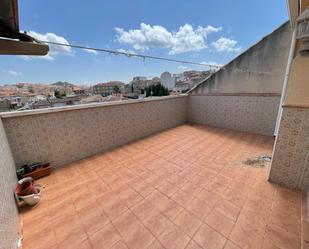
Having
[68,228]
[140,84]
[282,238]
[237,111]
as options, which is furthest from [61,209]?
[140,84]

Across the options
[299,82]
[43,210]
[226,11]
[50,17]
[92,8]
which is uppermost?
[226,11]

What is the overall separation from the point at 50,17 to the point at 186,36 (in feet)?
18.7

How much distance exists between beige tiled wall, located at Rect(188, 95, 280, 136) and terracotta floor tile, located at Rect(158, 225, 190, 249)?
367cm

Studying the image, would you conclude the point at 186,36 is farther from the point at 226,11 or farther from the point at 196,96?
the point at 196,96

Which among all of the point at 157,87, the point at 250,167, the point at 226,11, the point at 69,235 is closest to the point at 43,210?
the point at 69,235

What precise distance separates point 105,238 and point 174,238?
2.12 ft

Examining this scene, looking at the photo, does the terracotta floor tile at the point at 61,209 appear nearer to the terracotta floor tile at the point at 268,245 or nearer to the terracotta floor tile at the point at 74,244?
the terracotta floor tile at the point at 74,244

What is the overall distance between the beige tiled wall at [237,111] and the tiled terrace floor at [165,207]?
1534mm

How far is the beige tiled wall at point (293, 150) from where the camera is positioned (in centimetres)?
162

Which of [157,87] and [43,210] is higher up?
[157,87]

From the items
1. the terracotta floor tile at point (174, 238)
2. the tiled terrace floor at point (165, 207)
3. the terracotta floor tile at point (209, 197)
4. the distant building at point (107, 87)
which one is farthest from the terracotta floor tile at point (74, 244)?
the distant building at point (107, 87)

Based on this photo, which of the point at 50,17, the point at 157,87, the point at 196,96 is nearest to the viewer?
the point at 50,17

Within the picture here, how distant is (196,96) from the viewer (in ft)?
15.6

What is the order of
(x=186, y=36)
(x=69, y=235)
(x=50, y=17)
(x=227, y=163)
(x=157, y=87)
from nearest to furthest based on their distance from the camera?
(x=69, y=235)
(x=50, y=17)
(x=227, y=163)
(x=186, y=36)
(x=157, y=87)
